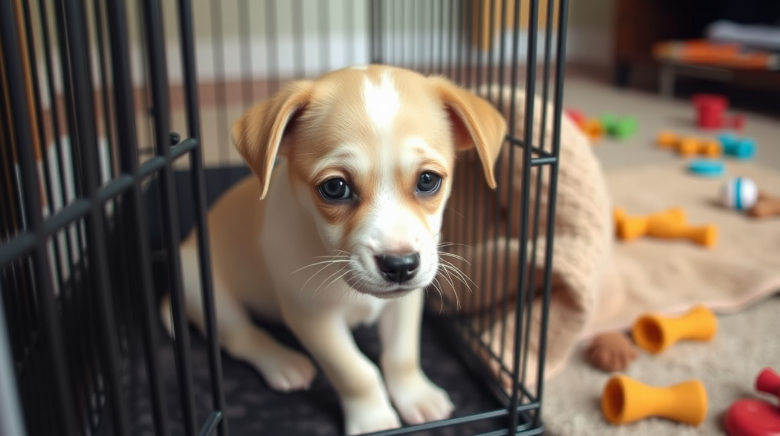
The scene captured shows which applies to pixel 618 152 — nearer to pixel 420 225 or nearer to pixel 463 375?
pixel 463 375

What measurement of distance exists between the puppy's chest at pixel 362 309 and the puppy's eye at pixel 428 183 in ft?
0.66

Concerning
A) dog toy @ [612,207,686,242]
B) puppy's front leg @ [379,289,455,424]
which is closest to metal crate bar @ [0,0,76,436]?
puppy's front leg @ [379,289,455,424]

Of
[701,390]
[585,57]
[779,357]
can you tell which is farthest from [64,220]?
[585,57]

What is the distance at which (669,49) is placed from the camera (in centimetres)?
388

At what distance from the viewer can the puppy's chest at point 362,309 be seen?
0.98 m

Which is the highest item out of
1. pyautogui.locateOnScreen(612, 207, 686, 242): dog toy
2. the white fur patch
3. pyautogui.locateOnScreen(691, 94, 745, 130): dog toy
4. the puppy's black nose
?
the white fur patch

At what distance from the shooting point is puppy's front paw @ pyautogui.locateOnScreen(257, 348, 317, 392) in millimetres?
1104

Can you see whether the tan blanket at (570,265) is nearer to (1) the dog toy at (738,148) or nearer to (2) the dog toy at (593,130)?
(1) the dog toy at (738,148)

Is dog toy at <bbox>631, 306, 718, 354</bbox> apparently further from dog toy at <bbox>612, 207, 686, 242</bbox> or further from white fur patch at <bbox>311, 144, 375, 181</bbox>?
white fur patch at <bbox>311, 144, 375, 181</bbox>

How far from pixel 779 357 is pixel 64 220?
4.06ft

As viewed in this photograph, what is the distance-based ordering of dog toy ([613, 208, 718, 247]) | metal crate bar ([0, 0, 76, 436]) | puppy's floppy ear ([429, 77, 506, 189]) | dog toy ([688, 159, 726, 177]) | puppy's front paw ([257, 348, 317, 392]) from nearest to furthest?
1. metal crate bar ([0, 0, 76, 436])
2. puppy's floppy ear ([429, 77, 506, 189])
3. puppy's front paw ([257, 348, 317, 392])
4. dog toy ([613, 208, 718, 247])
5. dog toy ([688, 159, 726, 177])

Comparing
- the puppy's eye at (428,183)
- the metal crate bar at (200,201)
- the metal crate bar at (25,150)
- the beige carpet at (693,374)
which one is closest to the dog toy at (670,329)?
the beige carpet at (693,374)

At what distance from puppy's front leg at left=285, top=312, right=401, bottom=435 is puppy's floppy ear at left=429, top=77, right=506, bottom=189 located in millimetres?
328

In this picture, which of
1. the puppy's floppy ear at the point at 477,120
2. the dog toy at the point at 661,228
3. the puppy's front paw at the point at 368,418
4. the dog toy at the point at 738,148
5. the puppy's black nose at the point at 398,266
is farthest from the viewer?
the dog toy at the point at 738,148
